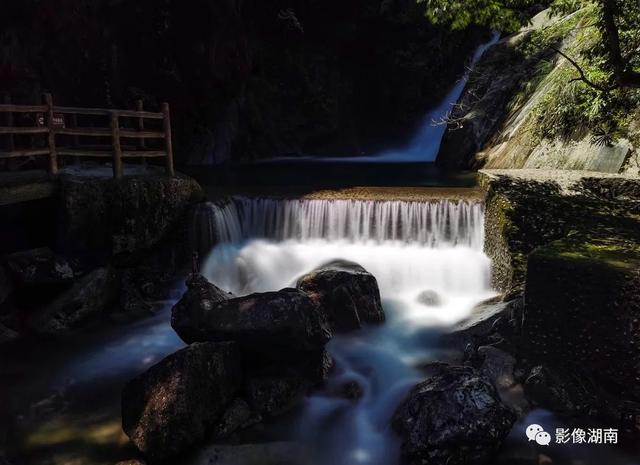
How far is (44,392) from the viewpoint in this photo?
21.7 ft

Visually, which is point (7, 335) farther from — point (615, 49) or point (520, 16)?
point (615, 49)

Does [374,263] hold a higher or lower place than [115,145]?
lower

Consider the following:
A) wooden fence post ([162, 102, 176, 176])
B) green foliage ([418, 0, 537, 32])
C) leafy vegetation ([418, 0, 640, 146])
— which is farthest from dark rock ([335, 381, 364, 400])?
wooden fence post ([162, 102, 176, 176])

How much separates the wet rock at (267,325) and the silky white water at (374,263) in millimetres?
752

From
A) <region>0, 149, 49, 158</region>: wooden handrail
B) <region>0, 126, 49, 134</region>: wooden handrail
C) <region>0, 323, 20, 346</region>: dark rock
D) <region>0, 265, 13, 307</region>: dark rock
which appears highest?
<region>0, 126, 49, 134</region>: wooden handrail

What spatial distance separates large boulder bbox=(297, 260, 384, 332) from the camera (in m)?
7.98

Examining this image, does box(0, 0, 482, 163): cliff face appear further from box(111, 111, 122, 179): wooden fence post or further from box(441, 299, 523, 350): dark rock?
box(441, 299, 523, 350): dark rock

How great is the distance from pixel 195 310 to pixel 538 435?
457 cm

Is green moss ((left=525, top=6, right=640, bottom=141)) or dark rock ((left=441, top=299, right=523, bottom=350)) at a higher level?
green moss ((left=525, top=6, right=640, bottom=141))

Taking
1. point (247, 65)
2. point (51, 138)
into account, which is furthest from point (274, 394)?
point (247, 65)

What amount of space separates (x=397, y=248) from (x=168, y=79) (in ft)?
45.1

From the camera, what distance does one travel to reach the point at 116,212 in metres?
9.52

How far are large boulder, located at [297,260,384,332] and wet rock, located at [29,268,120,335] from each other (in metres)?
3.64

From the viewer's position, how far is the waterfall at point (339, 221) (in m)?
10.6
